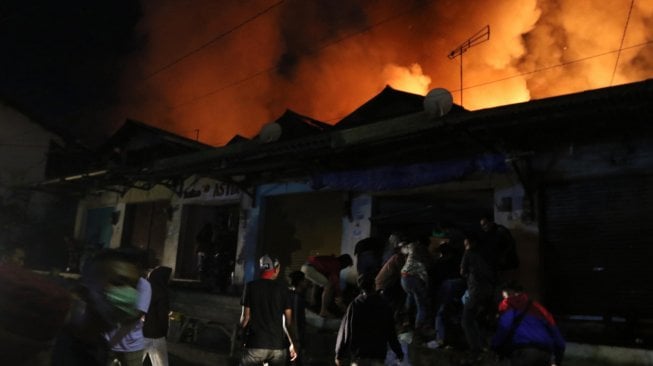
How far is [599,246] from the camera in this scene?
7.98m

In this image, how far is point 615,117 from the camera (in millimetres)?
7164

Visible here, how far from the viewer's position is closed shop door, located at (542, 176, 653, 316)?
761 cm

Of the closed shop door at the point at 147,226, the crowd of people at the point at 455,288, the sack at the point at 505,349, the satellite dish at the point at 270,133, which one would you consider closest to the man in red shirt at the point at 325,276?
the crowd of people at the point at 455,288

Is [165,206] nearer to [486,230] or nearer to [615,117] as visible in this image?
[486,230]

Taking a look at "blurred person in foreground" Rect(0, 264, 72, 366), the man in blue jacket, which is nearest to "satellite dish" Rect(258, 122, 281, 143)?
the man in blue jacket

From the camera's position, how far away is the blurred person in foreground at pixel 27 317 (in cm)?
268

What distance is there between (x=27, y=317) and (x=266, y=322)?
10.6ft

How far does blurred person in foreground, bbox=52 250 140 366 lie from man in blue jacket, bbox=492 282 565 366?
3.94 meters

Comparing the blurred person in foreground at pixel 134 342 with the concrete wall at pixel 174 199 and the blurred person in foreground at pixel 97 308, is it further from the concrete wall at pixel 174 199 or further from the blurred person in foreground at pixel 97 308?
the concrete wall at pixel 174 199

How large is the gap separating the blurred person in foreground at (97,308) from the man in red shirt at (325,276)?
5.23m

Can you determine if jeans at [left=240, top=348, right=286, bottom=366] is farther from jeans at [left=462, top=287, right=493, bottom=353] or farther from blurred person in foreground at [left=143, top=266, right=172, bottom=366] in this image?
jeans at [left=462, top=287, right=493, bottom=353]

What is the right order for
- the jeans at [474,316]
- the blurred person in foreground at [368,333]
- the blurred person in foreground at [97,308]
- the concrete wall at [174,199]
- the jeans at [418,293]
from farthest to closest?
the concrete wall at [174,199] → the jeans at [418,293] → the jeans at [474,316] → the blurred person in foreground at [368,333] → the blurred person in foreground at [97,308]

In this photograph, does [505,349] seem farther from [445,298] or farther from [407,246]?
[407,246]

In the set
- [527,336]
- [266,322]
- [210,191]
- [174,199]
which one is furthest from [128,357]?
[174,199]
